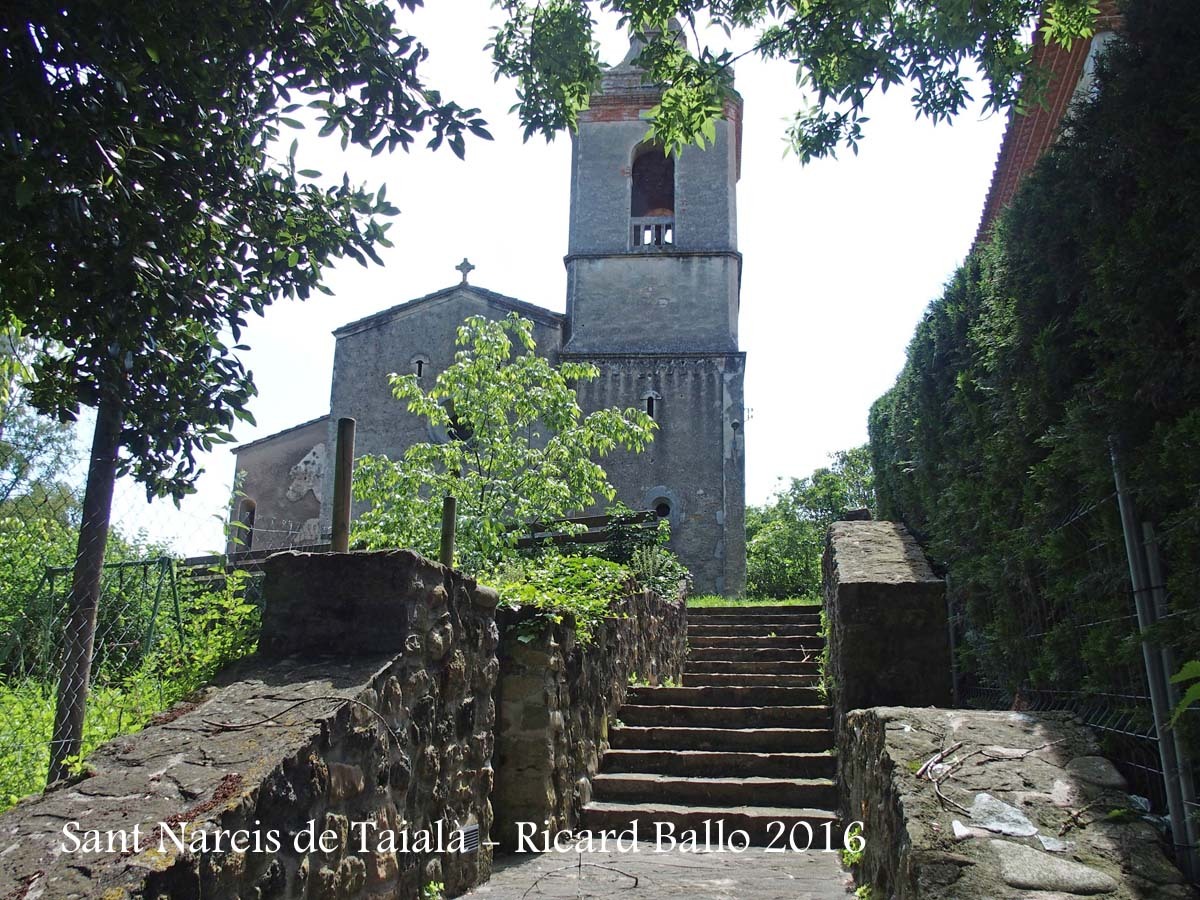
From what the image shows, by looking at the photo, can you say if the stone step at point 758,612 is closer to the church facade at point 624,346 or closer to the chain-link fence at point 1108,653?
the church facade at point 624,346

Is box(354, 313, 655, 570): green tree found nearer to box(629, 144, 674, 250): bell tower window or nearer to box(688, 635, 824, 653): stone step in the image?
box(688, 635, 824, 653): stone step

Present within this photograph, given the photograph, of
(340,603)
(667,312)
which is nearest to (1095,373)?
(340,603)

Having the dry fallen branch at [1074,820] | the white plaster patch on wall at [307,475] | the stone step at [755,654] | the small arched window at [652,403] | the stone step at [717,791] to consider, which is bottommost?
the stone step at [717,791]

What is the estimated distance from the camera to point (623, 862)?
529cm

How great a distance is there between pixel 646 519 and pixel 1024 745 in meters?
10.5

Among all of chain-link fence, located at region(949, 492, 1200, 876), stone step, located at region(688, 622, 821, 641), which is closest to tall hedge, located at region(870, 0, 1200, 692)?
chain-link fence, located at region(949, 492, 1200, 876)

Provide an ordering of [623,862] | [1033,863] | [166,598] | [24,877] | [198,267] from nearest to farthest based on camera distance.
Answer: [24,877] → [1033,863] → [198,267] → [623,862] → [166,598]

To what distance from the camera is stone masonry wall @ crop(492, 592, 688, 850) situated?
538cm

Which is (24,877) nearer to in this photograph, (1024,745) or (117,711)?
(117,711)

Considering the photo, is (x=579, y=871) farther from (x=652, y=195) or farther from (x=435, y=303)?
(x=652, y=195)

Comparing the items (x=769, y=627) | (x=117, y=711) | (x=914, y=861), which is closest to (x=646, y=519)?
(x=769, y=627)

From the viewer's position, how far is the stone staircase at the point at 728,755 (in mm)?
6105

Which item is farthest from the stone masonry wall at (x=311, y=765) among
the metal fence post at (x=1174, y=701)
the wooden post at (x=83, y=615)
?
the metal fence post at (x=1174, y=701)

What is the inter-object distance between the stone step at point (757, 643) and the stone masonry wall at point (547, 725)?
10.4 feet
